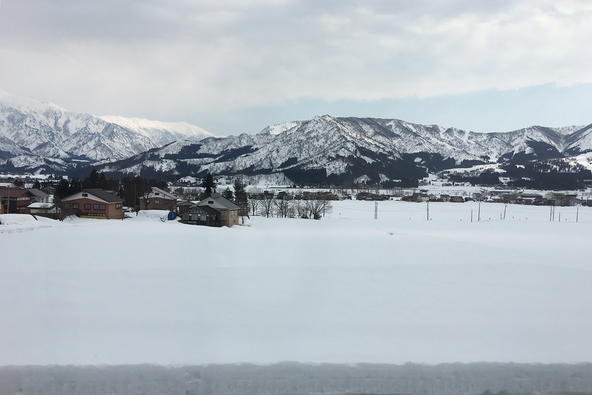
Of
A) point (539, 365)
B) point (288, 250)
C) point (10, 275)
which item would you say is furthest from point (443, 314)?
point (10, 275)

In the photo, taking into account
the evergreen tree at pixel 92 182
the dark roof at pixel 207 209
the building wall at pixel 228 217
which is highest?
the evergreen tree at pixel 92 182

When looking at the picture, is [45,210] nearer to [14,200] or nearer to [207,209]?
[14,200]

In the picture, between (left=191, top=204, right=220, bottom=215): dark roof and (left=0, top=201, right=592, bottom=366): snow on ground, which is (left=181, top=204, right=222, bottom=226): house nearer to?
(left=191, top=204, right=220, bottom=215): dark roof

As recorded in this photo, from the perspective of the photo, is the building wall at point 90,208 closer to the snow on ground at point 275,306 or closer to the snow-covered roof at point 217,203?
the snow-covered roof at point 217,203

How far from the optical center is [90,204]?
88.8 feet

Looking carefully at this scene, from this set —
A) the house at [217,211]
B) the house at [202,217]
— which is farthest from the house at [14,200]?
the house at [217,211]

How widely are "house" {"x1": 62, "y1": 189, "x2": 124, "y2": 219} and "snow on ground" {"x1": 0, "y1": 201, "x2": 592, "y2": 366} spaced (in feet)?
58.4

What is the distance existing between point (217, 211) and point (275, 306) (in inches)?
868

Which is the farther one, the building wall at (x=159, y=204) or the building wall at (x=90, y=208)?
the building wall at (x=159, y=204)

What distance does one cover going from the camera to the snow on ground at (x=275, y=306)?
512cm

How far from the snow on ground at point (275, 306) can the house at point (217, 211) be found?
1621 cm

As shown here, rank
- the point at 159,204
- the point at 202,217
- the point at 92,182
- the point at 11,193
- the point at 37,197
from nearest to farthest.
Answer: the point at 202,217
the point at 11,193
the point at 37,197
the point at 159,204
the point at 92,182

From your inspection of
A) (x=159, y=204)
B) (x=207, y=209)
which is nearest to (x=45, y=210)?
(x=207, y=209)

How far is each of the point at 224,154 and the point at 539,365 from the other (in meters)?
177
